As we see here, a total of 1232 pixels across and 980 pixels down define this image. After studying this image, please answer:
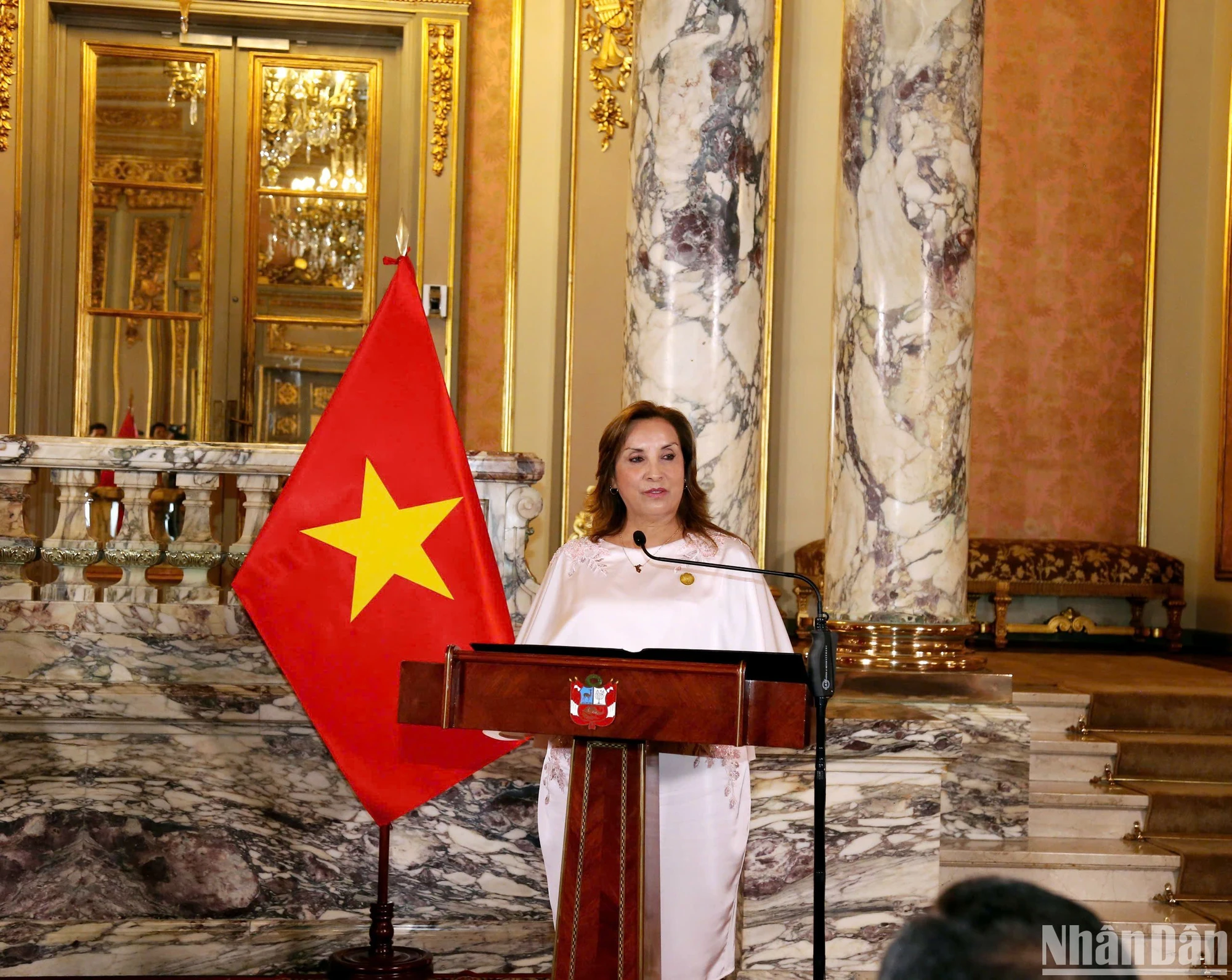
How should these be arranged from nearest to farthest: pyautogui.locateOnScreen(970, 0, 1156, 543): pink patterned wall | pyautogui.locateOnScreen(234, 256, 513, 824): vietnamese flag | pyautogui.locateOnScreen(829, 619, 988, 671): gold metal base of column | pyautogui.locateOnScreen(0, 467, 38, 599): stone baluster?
pyautogui.locateOnScreen(234, 256, 513, 824): vietnamese flag < pyautogui.locateOnScreen(0, 467, 38, 599): stone baluster < pyautogui.locateOnScreen(829, 619, 988, 671): gold metal base of column < pyautogui.locateOnScreen(970, 0, 1156, 543): pink patterned wall

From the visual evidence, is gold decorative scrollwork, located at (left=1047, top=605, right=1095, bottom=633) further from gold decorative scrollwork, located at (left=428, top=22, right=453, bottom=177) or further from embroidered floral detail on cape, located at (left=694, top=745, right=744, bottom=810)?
embroidered floral detail on cape, located at (left=694, top=745, right=744, bottom=810)

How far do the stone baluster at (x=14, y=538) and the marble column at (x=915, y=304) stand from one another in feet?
9.21

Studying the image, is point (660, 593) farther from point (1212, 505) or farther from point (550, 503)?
point (1212, 505)

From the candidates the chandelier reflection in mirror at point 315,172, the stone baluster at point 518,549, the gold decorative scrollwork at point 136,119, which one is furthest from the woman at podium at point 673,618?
the gold decorative scrollwork at point 136,119

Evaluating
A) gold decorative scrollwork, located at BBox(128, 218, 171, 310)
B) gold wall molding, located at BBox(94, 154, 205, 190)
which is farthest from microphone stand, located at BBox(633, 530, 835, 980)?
gold wall molding, located at BBox(94, 154, 205, 190)

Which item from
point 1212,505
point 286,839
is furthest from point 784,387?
point 286,839

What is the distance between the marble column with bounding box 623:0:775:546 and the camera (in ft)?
14.9

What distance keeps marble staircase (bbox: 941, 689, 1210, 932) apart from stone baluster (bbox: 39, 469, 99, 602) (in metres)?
2.98

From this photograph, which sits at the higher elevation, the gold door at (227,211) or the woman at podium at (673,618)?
the gold door at (227,211)

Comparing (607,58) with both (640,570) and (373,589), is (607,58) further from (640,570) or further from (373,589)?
(640,570)

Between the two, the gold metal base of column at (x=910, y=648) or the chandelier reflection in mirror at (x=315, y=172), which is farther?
the chandelier reflection in mirror at (x=315, y=172)

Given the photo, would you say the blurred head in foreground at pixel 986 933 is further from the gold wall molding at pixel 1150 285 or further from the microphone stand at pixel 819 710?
the gold wall molding at pixel 1150 285

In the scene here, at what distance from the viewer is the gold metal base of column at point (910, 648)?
14.8ft

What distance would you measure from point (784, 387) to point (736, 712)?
17.8 ft
